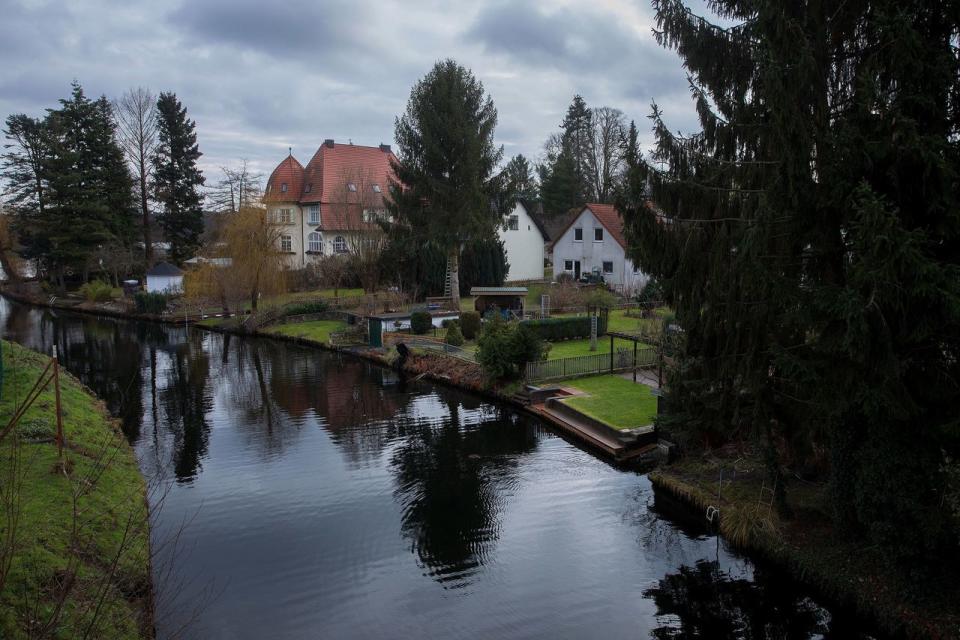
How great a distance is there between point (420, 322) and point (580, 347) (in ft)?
27.8

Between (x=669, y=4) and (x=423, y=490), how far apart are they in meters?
10.7

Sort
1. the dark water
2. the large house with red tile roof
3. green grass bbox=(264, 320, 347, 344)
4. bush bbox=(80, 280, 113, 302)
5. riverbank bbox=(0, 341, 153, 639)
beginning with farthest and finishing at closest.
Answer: bush bbox=(80, 280, 113, 302) < the large house with red tile roof < green grass bbox=(264, 320, 347, 344) < the dark water < riverbank bbox=(0, 341, 153, 639)

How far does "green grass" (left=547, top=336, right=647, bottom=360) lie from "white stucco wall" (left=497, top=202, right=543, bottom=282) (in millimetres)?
21515

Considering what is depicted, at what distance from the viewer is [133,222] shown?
54656 mm

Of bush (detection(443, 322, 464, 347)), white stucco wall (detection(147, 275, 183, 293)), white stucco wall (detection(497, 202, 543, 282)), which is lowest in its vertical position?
bush (detection(443, 322, 464, 347))

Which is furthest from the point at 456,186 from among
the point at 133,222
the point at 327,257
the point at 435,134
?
the point at 133,222

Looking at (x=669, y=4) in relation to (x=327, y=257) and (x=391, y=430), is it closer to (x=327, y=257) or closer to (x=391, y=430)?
(x=391, y=430)

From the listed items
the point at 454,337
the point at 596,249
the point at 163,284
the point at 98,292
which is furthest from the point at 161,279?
the point at 596,249

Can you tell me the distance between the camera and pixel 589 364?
22703 mm

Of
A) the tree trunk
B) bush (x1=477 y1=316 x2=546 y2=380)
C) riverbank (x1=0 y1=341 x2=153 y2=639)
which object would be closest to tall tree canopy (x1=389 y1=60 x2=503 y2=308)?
the tree trunk

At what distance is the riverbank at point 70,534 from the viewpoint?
20.8ft

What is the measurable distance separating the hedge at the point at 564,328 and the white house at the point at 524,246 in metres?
20.8

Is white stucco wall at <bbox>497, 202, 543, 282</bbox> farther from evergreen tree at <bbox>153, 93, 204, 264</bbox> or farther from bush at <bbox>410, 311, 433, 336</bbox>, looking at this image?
evergreen tree at <bbox>153, 93, 204, 264</bbox>

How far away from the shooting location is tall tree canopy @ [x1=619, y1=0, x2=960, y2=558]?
7.63 metres
